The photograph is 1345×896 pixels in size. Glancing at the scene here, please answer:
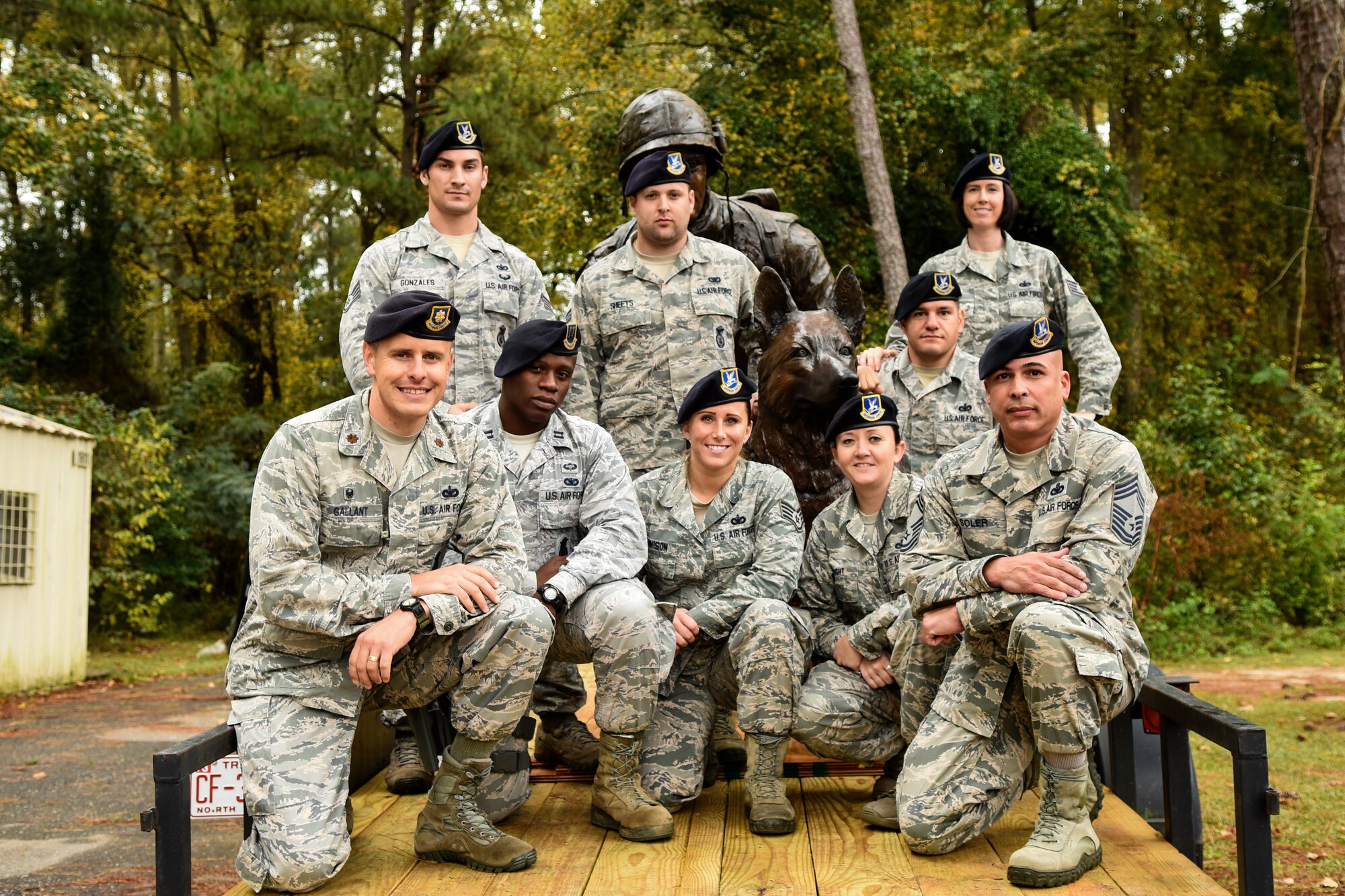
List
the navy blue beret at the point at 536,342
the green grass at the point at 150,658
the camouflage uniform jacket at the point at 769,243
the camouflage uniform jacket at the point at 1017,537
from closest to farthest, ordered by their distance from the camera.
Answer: the camouflage uniform jacket at the point at 1017,537
the navy blue beret at the point at 536,342
the camouflage uniform jacket at the point at 769,243
the green grass at the point at 150,658

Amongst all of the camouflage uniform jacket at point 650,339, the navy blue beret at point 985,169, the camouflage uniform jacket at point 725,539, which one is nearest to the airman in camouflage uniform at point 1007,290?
the navy blue beret at point 985,169

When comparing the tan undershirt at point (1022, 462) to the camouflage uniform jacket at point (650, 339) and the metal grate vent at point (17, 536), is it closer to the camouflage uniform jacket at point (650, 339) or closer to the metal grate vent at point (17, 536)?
the camouflage uniform jacket at point (650, 339)

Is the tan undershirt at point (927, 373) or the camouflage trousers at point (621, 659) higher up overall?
the tan undershirt at point (927, 373)

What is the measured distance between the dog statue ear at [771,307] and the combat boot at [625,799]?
1.76 meters

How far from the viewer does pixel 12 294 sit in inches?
657

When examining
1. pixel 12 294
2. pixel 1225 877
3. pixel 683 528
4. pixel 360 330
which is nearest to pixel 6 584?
pixel 12 294

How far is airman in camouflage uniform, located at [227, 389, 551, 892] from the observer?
2.89 m

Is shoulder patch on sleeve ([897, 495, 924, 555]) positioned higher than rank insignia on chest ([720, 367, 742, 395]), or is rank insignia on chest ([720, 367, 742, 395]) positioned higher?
rank insignia on chest ([720, 367, 742, 395])

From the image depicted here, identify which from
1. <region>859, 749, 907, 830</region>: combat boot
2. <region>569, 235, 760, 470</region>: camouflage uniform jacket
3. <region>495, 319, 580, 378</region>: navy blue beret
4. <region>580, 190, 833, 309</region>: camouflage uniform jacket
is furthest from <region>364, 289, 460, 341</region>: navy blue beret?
<region>580, 190, 833, 309</region>: camouflage uniform jacket

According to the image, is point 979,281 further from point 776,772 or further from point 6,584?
point 6,584

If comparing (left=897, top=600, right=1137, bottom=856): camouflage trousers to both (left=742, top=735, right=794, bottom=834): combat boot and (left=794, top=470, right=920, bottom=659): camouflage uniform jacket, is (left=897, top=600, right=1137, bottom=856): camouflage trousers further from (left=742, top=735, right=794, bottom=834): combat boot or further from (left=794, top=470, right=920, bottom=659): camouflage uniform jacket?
(left=794, top=470, right=920, bottom=659): camouflage uniform jacket

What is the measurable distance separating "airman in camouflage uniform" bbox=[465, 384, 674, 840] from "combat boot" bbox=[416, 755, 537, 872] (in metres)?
0.26

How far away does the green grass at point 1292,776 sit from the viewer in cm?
504

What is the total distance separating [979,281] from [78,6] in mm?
13986
